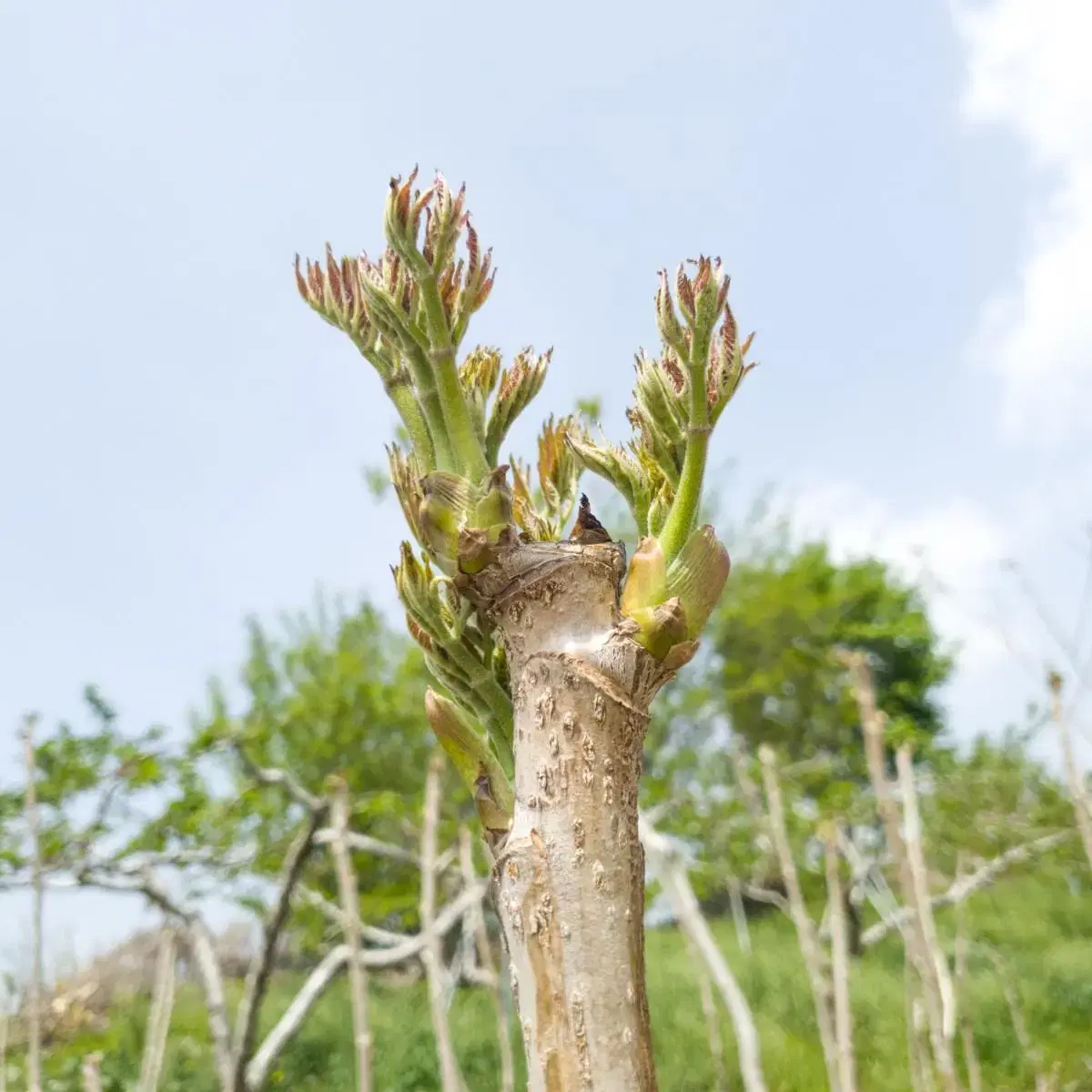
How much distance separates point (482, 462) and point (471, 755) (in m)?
0.18

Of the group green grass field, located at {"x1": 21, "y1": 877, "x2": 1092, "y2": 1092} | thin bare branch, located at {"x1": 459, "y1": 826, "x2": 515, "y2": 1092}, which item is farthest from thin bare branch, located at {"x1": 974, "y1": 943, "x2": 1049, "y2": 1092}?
thin bare branch, located at {"x1": 459, "y1": 826, "x2": 515, "y2": 1092}

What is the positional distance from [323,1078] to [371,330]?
619 cm

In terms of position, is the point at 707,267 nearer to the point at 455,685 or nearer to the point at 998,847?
the point at 455,685

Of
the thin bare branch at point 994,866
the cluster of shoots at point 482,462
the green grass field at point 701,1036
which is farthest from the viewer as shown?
the thin bare branch at point 994,866

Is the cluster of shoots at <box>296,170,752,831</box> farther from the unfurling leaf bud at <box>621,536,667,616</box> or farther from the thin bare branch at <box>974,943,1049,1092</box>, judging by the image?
the thin bare branch at <box>974,943,1049,1092</box>

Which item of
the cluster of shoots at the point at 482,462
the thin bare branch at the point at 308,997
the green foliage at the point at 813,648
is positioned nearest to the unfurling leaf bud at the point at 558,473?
the cluster of shoots at the point at 482,462

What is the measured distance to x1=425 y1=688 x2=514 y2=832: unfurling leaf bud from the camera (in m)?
0.60

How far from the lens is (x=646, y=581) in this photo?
597 mm

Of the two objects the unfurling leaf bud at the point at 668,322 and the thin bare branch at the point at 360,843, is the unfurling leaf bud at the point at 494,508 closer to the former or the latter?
the unfurling leaf bud at the point at 668,322

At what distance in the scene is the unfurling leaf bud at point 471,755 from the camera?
596mm

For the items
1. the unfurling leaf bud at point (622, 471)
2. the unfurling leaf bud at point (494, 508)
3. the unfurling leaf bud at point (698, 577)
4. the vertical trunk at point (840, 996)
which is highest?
the unfurling leaf bud at point (622, 471)

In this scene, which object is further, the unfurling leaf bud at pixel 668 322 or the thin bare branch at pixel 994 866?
the thin bare branch at pixel 994 866

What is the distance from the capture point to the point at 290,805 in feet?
29.4

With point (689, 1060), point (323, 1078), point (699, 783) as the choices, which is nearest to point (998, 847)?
point (699, 783)
